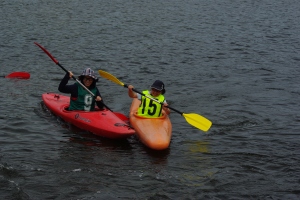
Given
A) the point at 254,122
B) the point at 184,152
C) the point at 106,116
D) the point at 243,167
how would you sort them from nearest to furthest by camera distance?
the point at 243,167 → the point at 184,152 → the point at 106,116 → the point at 254,122

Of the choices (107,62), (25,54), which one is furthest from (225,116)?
(25,54)

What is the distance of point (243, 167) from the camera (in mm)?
8781

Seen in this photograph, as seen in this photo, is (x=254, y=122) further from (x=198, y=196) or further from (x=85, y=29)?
(x=85, y=29)

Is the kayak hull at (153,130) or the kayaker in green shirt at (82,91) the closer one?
the kayak hull at (153,130)

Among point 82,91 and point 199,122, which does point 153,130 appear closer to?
point 199,122

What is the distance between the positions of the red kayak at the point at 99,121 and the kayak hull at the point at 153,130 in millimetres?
212

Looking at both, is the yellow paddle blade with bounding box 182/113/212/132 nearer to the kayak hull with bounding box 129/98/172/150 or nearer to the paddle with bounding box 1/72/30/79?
the kayak hull with bounding box 129/98/172/150

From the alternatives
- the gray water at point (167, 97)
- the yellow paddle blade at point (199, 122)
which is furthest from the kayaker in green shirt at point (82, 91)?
the yellow paddle blade at point (199, 122)

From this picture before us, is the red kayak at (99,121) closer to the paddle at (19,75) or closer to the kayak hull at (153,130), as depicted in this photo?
the kayak hull at (153,130)

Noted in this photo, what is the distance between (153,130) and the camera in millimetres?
9586

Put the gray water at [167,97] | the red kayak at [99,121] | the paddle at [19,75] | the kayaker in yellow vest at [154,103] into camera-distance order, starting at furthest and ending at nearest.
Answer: the paddle at [19,75], the kayaker in yellow vest at [154,103], the red kayak at [99,121], the gray water at [167,97]

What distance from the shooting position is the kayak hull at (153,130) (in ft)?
30.3

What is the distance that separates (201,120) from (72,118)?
8.18 feet

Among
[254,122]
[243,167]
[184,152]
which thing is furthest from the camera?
[254,122]
